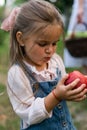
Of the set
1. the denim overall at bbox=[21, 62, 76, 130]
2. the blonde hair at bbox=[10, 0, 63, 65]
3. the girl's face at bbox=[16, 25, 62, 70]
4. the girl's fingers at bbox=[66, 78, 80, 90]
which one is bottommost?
the denim overall at bbox=[21, 62, 76, 130]

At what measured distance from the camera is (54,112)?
332 cm

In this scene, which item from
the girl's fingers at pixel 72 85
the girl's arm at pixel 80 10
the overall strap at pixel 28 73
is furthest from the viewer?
the girl's arm at pixel 80 10

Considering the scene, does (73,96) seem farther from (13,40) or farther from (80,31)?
(80,31)

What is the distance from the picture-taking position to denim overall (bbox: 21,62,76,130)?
129 inches

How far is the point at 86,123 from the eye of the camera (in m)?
5.66

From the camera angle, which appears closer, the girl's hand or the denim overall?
the girl's hand

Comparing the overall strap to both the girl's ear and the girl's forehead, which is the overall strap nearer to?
the girl's ear

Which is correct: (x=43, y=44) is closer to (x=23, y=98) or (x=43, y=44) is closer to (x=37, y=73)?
(x=37, y=73)

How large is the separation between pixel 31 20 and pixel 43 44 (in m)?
0.17

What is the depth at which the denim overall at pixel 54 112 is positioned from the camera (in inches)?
129

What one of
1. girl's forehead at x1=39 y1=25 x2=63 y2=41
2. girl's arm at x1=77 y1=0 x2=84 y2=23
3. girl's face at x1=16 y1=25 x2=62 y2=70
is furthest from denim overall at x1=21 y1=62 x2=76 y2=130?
girl's arm at x1=77 y1=0 x2=84 y2=23

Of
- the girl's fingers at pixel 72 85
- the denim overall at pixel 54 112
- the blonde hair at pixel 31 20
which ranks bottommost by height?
the denim overall at pixel 54 112

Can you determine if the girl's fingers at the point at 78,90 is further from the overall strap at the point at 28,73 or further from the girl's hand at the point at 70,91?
the overall strap at the point at 28,73

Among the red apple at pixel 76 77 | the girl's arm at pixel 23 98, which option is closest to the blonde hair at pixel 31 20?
the girl's arm at pixel 23 98
